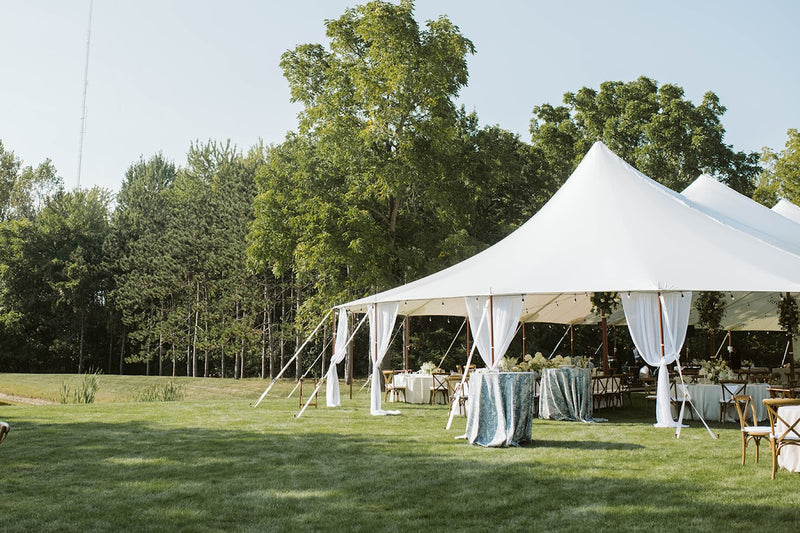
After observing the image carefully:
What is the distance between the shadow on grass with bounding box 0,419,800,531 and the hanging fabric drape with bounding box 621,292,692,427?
202cm

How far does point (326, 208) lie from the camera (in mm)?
17609

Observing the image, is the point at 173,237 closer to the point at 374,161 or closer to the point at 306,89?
the point at 306,89

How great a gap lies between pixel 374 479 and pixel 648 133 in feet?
56.7

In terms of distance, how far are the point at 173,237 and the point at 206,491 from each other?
2493 cm

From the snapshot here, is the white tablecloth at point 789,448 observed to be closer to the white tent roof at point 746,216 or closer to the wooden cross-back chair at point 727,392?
the wooden cross-back chair at point 727,392

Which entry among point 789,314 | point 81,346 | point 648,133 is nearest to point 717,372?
point 789,314

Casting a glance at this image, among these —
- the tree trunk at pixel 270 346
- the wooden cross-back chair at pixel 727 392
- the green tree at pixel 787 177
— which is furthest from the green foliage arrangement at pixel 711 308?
the tree trunk at pixel 270 346

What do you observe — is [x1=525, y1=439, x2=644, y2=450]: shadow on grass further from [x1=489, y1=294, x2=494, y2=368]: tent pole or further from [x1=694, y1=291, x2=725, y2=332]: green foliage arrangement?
[x1=694, y1=291, x2=725, y2=332]: green foliage arrangement

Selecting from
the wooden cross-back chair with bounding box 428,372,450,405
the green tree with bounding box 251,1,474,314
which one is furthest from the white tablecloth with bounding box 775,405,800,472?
the green tree with bounding box 251,1,474,314

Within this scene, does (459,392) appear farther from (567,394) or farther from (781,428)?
(781,428)

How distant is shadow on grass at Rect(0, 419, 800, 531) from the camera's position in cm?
460

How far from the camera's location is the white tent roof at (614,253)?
31.2 ft

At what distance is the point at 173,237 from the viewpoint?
1144 inches

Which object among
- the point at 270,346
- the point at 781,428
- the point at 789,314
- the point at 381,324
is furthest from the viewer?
the point at 270,346
